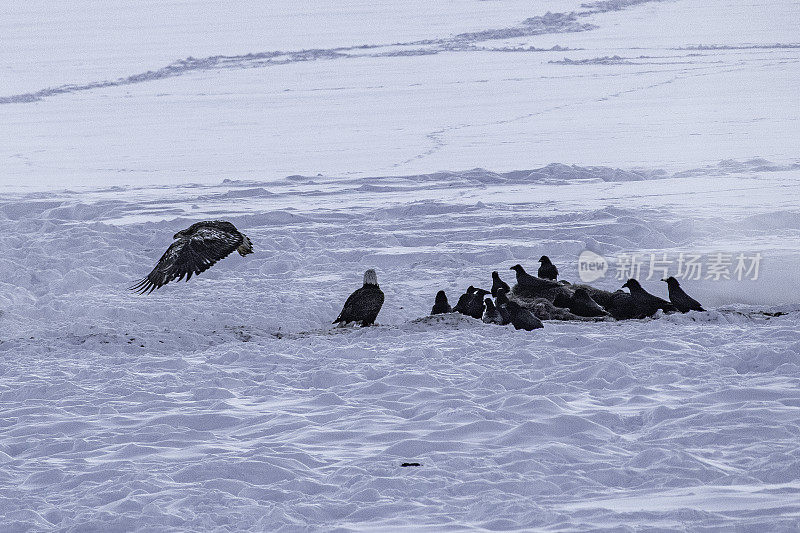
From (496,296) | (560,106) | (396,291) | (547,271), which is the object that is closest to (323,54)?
(560,106)

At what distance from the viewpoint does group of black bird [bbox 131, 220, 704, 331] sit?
29.2 feet

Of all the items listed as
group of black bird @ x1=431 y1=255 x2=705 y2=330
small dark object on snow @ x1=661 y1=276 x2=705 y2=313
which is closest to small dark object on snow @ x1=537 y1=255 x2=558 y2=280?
group of black bird @ x1=431 y1=255 x2=705 y2=330

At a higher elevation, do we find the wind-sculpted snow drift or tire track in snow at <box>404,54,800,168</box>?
tire track in snow at <box>404,54,800,168</box>

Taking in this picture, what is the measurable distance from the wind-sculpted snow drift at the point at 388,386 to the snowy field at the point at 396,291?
3cm

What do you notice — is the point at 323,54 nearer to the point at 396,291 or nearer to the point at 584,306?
the point at 396,291

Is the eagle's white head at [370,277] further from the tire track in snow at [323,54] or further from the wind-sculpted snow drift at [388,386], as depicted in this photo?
the tire track in snow at [323,54]

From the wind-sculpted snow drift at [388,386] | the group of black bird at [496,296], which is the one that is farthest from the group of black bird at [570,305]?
the wind-sculpted snow drift at [388,386]

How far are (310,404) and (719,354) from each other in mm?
2960

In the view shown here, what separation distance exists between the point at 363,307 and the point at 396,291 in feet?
4.90

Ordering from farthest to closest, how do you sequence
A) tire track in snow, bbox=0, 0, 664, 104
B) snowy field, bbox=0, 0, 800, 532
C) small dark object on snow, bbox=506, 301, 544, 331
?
1. tire track in snow, bbox=0, 0, 664, 104
2. small dark object on snow, bbox=506, 301, 544, 331
3. snowy field, bbox=0, 0, 800, 532

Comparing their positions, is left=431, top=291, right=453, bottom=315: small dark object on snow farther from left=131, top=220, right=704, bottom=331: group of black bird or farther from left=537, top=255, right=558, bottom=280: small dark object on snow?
left=537, top=255, right=558, bottom=280: small dark object on snow

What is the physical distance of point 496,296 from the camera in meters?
8.88

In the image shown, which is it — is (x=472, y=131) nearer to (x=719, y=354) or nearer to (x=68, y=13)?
(x=719, y=354)

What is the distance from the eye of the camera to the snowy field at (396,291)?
513cm
